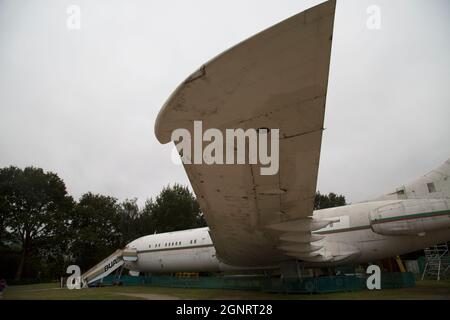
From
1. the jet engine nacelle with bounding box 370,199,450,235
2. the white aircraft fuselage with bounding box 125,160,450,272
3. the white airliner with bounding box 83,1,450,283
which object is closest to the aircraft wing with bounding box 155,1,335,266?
the white airliner with bounding box 83,1,450,283

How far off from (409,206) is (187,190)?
3198cm

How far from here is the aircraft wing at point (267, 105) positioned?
2.46 m

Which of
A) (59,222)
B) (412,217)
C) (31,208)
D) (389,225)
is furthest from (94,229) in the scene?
(412,217)

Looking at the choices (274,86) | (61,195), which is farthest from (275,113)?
(61,195)

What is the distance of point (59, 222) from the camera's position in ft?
106

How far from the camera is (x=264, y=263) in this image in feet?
33.9

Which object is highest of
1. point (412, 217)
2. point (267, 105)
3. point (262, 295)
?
point (267, 105)

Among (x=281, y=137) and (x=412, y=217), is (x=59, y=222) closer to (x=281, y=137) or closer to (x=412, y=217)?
(x=412, y=217)

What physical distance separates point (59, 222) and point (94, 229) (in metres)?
4.31

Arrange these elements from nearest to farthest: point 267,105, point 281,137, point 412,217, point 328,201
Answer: point 267,105 < point 281,137 < point 412,217 < point 328,201

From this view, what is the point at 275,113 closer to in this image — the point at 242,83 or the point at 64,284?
the point at 242,83

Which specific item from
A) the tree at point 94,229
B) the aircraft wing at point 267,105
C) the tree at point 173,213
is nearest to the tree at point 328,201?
the tree at point 173,213

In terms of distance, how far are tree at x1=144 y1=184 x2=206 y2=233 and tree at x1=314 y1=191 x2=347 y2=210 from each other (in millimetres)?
17149

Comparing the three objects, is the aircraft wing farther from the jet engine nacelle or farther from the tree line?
the tree line
